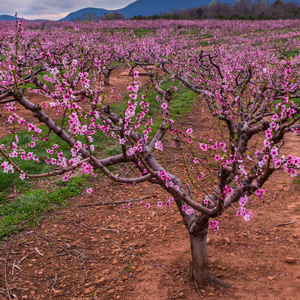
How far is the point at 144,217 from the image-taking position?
529cm

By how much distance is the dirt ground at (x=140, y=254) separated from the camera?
3.63 metres

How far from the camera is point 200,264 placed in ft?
12.0

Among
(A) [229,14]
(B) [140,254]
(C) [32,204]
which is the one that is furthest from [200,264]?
(A) [229,14]

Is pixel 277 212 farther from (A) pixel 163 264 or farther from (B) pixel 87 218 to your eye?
(B) pixel 87 218

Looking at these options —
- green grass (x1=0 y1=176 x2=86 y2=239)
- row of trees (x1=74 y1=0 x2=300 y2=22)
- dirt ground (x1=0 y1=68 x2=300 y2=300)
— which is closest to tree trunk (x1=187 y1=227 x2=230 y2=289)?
dirt ground (x1=0 y1=68 x2=300 y2=300)

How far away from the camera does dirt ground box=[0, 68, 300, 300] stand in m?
3.63

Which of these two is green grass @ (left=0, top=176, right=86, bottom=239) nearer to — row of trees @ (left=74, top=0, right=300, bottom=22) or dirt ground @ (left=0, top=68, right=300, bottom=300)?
→ dirt ground @ (left=0, top=68, right=300, bottom=300)

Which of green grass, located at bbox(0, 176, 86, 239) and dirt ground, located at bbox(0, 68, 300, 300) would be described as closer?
dirt ground, located at bbox(0, 68, 300, 300)

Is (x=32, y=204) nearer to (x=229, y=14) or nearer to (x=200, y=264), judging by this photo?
(x=200, y=264)

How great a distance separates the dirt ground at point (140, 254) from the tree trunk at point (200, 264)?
105 millimetres

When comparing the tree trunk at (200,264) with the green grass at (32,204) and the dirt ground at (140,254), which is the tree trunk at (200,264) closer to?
the dirt ground at (140,254)

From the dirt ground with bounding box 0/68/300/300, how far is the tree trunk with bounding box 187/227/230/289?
0.11 m

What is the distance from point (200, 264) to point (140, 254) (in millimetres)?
1116

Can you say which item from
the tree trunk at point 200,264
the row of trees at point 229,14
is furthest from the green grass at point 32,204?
the row of trees at point 229,14
